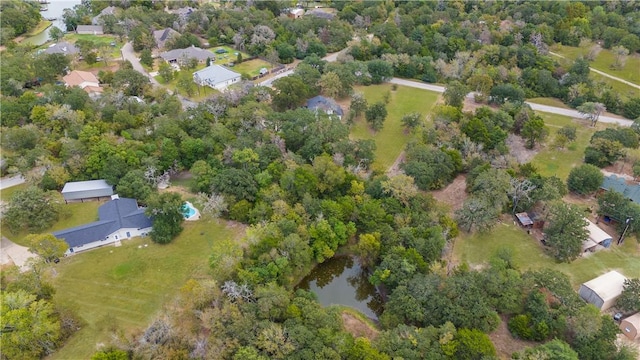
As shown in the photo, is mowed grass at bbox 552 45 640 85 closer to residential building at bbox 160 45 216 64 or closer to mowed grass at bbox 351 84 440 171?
mowed grass at bbox 351 84 440 171

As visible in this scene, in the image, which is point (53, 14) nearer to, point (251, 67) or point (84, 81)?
point (84, 81)

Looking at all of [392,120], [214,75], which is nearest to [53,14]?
[214,75]

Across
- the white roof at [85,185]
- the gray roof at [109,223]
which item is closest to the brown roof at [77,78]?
the white roof at [85,185]

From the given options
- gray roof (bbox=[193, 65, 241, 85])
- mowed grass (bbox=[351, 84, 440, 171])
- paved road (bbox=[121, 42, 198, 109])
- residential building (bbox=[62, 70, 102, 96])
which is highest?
mowed grass (bbox=[351, 84, 440, 171])

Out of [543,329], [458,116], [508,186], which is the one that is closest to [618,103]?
[458,116]

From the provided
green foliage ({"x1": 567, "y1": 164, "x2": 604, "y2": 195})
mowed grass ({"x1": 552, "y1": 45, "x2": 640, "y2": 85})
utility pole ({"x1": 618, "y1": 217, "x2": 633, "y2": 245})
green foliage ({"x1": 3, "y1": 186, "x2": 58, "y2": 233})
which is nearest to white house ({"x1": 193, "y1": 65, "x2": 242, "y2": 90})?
green foliage ({"x1": 3, "y1": 186, "x2": 58, "y2": 233})

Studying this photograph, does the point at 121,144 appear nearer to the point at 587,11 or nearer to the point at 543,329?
the point at 543,329
